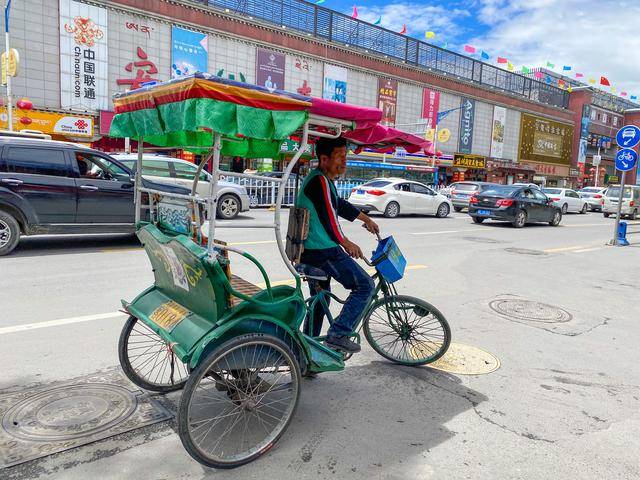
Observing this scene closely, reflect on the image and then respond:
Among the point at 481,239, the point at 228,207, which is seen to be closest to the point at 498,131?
the point at 481,239

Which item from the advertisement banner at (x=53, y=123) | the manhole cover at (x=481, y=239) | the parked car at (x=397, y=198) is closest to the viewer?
the manhole cover at (x=481, y=239)

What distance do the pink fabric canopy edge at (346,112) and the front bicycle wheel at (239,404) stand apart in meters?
1.50

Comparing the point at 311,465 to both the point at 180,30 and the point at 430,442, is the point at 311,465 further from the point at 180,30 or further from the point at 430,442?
the point at 180,30

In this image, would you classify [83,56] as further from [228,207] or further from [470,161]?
[470,161]

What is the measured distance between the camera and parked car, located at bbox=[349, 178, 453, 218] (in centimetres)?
1842

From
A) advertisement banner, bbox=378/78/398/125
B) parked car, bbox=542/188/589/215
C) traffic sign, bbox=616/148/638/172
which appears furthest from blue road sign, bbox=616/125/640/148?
advertisement banner, bbox=378/78/398/125

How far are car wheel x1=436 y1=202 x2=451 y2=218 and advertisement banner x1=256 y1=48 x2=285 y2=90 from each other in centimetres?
1276

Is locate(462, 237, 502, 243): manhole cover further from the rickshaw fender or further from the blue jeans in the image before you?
the rickshaw fender

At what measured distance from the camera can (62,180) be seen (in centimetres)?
855

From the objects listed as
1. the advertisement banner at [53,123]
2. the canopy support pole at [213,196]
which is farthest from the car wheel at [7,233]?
the advertisement banner at [53,123]

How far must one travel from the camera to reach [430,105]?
38.0m

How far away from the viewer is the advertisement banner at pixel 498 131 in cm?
4434

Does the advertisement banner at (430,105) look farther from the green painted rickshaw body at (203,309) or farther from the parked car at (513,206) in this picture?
the green painted rickshaw body at (203,309)

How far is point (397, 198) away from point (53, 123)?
14.9 m
